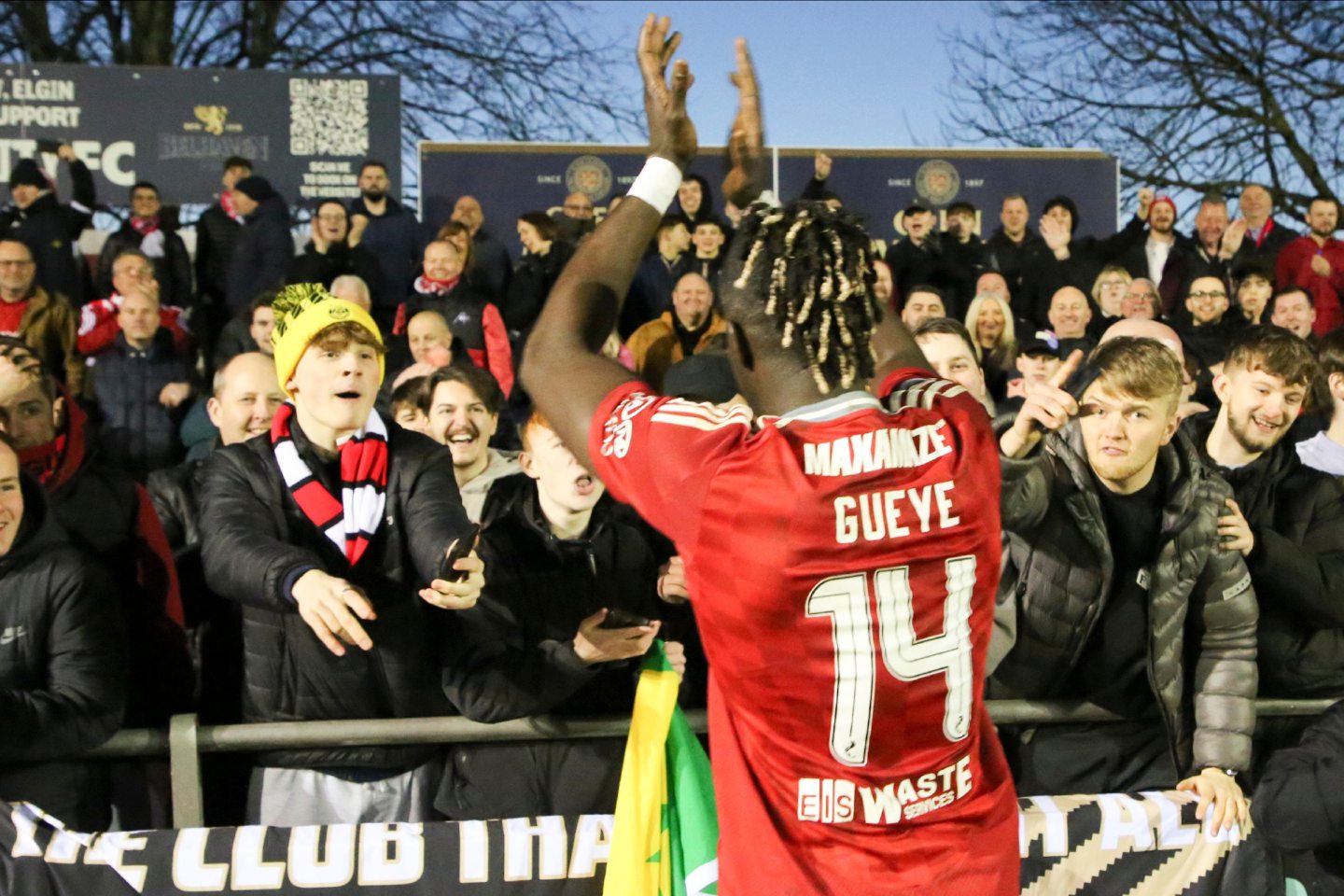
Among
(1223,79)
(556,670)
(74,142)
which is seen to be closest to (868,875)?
(556,670)

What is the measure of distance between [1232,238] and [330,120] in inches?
299

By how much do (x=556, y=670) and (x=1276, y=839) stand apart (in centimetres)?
188

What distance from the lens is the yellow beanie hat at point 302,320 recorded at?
12.3ft

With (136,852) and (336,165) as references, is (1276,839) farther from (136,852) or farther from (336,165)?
(336,165)

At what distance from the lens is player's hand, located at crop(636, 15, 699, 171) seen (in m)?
2.46

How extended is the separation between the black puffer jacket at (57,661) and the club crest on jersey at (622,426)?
1.81m

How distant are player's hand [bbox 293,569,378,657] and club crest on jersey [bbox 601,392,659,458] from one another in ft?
2.98

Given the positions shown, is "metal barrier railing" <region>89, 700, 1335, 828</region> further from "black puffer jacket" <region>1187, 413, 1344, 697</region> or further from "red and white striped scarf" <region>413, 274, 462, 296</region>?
"red and white striped scarf" <region>413, 274, 462, 296</region>

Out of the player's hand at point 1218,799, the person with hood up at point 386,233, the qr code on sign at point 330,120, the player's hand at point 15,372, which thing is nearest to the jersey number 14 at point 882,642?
the player's hand at point 1218,799

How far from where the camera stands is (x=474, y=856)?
3.64 metres

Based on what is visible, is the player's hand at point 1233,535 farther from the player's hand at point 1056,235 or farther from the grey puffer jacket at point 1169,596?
the player's hand at point 1056,235

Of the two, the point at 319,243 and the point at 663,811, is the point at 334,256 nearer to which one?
the point at 319,243

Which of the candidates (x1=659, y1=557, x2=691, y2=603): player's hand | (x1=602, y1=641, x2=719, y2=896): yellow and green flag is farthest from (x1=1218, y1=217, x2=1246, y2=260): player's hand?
(x1=602, y1=641, x2=719, y2=896): yellow and green flag

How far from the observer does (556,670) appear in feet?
12.1
